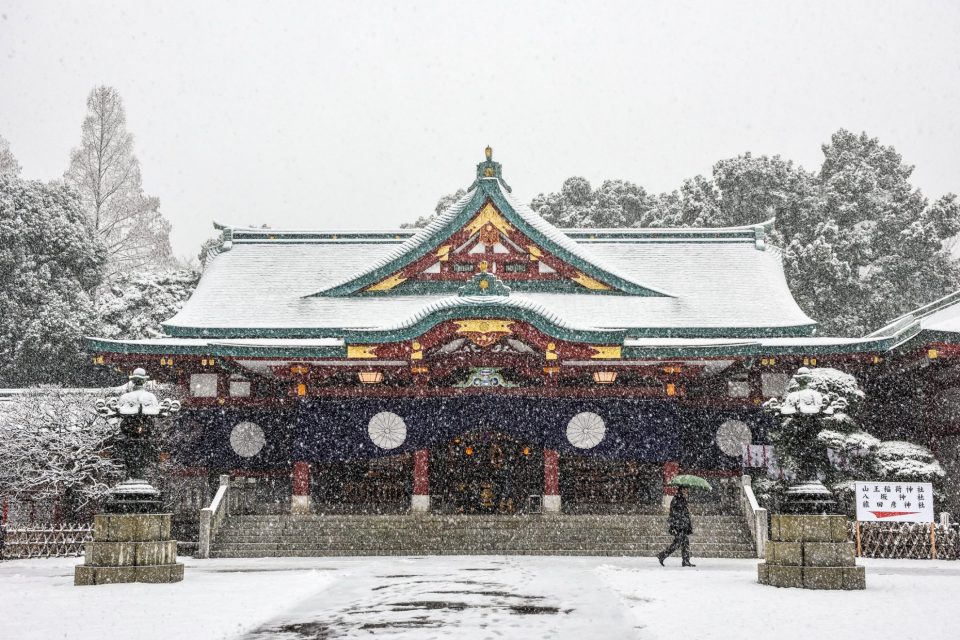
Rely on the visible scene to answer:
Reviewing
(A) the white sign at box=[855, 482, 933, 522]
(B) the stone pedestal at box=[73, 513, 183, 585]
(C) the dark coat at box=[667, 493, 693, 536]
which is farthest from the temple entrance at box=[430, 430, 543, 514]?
(B) the stone pedestal at box=[73, 513, 183, 585]

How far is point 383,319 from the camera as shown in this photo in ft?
74.7

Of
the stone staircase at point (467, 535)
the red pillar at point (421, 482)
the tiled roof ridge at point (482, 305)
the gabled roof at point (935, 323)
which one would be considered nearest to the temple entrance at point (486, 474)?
the red pillar at point (421, 482)

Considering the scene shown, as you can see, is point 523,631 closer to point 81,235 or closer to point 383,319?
point 383,319

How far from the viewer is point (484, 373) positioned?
2058 centimetres

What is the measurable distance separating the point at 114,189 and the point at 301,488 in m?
30.2

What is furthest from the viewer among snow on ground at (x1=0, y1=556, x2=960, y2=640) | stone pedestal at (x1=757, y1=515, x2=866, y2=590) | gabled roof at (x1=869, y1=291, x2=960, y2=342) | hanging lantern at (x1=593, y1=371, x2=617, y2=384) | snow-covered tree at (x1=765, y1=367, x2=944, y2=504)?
hanging lantern at (x1=593, y1=371, x2=617, y2=384)

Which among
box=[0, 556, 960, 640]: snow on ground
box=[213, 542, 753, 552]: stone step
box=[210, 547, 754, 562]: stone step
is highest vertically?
box=[0, 556, 960, 640]: snow on ground

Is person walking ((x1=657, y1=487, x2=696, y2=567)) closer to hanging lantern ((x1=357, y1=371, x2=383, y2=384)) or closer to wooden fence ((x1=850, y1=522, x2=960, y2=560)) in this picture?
wooden fence ((x1=850, y1=522, x2=960, y2=560))

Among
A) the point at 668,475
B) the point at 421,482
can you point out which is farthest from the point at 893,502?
the point at 421,482

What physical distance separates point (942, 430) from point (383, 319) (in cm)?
1299

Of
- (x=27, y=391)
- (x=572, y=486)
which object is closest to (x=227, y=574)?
(x=572, y=486)

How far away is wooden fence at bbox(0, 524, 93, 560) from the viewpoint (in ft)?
57.7

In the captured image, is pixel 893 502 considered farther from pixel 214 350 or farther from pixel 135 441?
pixel 214 350

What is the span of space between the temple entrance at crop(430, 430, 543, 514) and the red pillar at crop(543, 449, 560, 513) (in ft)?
5.66
